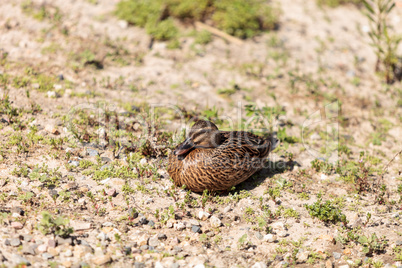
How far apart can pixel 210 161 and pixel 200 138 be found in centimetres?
40

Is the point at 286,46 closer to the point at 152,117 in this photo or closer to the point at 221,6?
the point at 221,6

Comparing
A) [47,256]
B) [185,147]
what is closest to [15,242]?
[47,256]

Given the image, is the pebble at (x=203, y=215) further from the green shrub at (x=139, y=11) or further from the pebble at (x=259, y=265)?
the green shrub at (x=139, y=11)

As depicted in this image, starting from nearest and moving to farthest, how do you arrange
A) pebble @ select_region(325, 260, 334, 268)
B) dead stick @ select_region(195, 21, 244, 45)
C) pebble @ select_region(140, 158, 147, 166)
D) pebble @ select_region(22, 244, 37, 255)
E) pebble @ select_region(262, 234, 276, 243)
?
pebble @ select_region(22, 244, 37, 255), pebble @ select_region(325, 260, 334, 268), pebble @ select_region(262, 234, 276, 243), pebble @ select_region(140, 158, 147, 166), dead stick @ select_region(195, 21, 244, 45)

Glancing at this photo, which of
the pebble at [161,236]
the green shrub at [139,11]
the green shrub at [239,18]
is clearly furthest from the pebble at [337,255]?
the green shrub at [139,11]

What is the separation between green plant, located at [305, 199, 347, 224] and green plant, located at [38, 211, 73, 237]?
3377mm

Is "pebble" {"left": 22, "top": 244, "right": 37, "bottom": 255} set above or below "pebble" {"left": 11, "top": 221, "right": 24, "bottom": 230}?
below

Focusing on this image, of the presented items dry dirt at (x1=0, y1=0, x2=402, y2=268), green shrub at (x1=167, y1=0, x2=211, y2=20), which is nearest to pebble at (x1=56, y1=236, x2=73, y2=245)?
dry dirt at (x1=0, y1=0, x2=402, y2=268)

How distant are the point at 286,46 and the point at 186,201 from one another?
6219mm

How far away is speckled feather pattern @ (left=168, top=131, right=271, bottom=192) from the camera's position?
6242 millimetres

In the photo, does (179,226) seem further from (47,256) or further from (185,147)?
(47,256)

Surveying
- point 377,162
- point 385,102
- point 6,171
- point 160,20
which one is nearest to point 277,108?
point 377,162

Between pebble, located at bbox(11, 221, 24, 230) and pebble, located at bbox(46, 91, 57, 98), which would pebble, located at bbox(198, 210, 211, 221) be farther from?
pebble, located at bbox(46, 91, 57, 98)

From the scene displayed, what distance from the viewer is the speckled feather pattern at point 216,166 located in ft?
20.5
